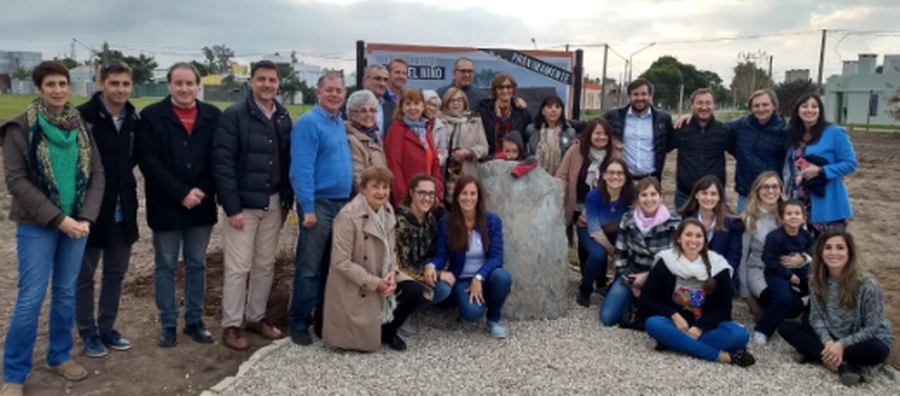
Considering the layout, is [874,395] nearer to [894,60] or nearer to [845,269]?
[845,269]

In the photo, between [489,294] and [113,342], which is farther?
[489,294]

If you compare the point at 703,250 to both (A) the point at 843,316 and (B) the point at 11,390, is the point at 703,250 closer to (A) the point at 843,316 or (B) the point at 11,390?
(A) the point at 843,316

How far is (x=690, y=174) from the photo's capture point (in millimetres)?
6516

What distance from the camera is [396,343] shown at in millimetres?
5176

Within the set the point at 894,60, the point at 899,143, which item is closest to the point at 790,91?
the point at 894,60

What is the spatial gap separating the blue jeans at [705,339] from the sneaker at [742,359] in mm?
56

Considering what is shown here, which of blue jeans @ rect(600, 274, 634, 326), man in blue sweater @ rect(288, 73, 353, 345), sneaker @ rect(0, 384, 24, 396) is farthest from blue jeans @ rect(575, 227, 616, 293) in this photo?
sneaker @ rect(0, 384, 24, 396)

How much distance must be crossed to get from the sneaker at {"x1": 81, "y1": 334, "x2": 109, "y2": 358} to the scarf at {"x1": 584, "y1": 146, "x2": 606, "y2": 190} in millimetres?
4275

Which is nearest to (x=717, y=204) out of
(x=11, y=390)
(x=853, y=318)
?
(x=853, y=318)

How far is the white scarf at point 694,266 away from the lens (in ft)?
17.4

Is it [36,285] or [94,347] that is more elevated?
[36,285]

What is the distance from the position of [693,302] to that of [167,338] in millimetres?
4022

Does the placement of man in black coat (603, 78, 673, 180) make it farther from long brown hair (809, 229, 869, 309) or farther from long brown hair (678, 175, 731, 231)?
long brown hair (809, 229, 869, 309)

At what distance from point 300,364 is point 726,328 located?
311 centimetres
